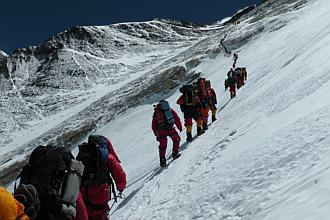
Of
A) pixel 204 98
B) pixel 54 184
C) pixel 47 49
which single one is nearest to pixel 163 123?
pixel 204 98

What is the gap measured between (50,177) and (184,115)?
10.2 meters

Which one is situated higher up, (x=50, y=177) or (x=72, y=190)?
(x=50, y=177)

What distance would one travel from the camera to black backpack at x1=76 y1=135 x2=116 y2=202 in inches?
269

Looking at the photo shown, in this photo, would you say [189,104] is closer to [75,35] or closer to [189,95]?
[189,95]

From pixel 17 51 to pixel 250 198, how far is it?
536ft

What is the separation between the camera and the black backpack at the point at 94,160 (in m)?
6.83

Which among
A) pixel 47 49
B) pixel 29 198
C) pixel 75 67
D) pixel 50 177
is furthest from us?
pixel 47 49

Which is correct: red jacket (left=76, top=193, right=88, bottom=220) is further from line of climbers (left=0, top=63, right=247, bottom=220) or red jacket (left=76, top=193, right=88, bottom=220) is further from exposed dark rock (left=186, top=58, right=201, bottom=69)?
exposed dark rock (left=186, top=58, right=201, bottom=69)

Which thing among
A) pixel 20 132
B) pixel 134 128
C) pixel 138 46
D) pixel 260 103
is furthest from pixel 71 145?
pixel 138 46

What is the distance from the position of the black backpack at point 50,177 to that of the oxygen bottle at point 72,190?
34 millimetres

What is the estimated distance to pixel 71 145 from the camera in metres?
Result: 46.4

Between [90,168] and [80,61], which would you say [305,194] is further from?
[80,61]

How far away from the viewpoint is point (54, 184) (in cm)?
507

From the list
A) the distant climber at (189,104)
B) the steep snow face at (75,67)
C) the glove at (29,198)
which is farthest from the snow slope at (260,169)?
the steep snow face at (75,67)
